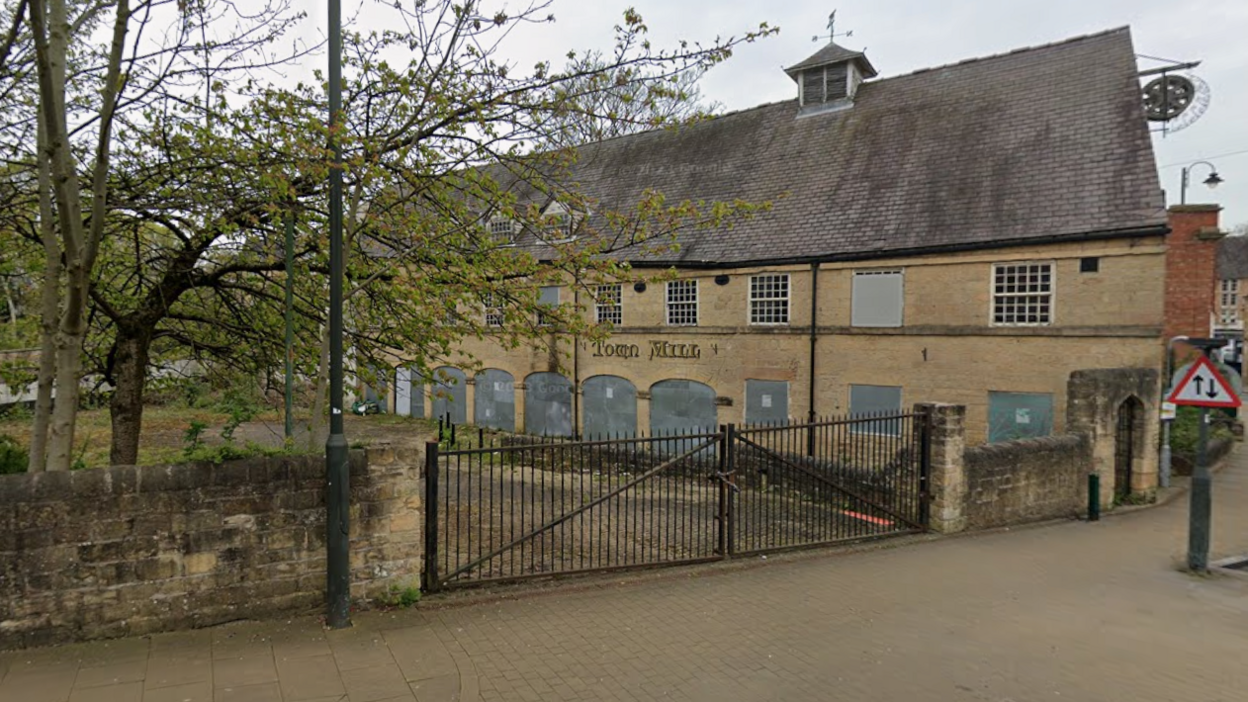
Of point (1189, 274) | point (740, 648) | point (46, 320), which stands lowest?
point (740, 648)

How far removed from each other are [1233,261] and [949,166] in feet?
198

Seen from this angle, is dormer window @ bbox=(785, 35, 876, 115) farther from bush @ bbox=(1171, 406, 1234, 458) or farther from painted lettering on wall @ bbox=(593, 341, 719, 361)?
bush @ bbox=(1171, 406, 1234, 458)

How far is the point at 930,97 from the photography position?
19.8 m

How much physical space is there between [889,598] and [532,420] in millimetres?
18231

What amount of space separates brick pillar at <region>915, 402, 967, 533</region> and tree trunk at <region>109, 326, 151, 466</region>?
10.6 m

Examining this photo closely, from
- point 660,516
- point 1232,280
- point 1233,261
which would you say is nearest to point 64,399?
point 660,516

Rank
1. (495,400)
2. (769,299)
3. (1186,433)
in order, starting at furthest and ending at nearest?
(495,400), (769,299), (1186,433)

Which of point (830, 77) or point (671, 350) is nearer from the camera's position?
point (671, 350)

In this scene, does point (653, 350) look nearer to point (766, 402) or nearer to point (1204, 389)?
point (766, 402)

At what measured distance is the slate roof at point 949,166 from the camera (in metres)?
15.6

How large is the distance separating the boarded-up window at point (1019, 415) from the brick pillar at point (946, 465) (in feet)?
21.6

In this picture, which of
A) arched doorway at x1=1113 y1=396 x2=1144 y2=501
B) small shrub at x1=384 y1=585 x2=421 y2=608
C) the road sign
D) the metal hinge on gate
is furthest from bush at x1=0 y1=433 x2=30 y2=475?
arched doorway at x1=1113 y1=396 x2=1144 y2=501

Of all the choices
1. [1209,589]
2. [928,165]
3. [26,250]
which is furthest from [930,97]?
[26,250]

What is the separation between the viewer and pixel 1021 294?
15.9 m
